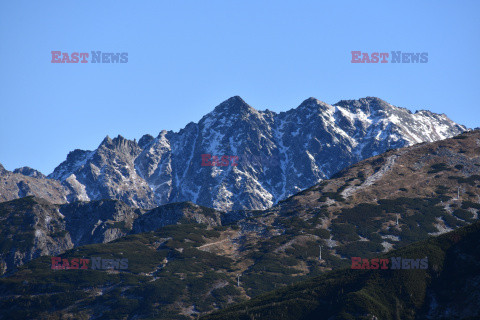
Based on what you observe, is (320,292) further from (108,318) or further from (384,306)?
(108,318)

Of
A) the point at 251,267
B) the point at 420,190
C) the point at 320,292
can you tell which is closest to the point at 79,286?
the point at 251,267

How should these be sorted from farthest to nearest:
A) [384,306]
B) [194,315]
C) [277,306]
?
[194,315] → [277,306] → [384,306]

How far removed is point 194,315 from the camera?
121062 millimetres

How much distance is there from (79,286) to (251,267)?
1783 inches

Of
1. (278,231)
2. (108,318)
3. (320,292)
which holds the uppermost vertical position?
(278,231)

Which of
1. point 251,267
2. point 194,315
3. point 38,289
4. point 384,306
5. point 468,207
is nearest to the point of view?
point 384,306

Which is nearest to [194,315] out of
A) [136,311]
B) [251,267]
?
[136,311]

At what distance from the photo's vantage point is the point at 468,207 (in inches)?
6353

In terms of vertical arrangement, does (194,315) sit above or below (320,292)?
below

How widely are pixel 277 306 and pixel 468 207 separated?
3808 inches

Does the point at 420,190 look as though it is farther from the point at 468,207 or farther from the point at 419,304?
the point at 419,304

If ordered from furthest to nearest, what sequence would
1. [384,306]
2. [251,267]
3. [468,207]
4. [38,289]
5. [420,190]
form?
[420,190]
[468,207]
[251,267]
[38,289]
[384,306]

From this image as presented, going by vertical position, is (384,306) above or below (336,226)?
below

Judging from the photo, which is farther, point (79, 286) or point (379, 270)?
point (79, 286)
